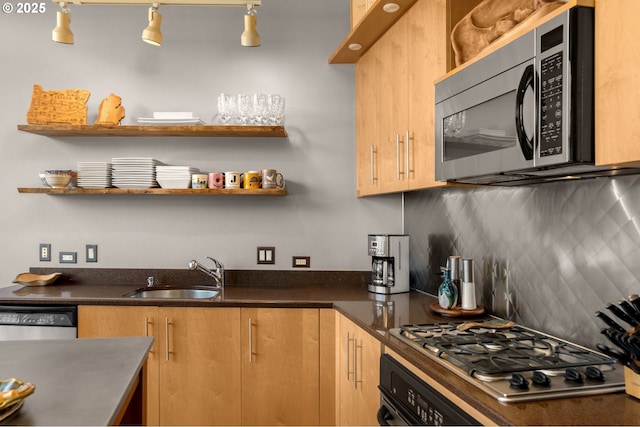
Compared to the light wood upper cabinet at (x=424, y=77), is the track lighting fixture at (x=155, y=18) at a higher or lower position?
higher

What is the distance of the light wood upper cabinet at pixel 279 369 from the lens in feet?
8.80

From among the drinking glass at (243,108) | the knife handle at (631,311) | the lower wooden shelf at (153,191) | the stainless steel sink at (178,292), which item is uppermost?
the drinking glass at (243,108)

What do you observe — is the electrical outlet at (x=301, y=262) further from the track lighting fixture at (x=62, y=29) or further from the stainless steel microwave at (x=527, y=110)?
the track lighting fixture at (x=62, y=29)

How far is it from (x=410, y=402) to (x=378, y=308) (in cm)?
85

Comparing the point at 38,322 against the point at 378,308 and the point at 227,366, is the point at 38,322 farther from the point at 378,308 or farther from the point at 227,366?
the point at 378,308

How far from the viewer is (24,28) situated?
11.0 feet

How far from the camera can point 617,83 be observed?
116cm

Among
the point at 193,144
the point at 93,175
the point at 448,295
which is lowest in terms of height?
the point at 448,295

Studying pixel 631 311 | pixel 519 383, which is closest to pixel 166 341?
pixel 519 383

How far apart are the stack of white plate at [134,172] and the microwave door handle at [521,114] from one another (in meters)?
2.33

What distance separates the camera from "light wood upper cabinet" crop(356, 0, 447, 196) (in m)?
2.10

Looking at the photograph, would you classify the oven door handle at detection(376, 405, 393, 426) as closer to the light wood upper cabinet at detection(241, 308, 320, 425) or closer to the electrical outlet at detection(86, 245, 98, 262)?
the light wood upper cabinet at detection(241, 308, 320, 425)

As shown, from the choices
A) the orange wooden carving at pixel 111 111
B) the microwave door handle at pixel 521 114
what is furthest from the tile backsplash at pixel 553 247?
the orange wooden carving at pixel 111 111

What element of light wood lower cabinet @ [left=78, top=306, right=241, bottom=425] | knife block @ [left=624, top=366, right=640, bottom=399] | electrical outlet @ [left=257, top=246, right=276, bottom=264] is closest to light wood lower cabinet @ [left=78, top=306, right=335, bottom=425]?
light wood lower cabinet @ [left=78, top=306, right=241, bottom=425]
